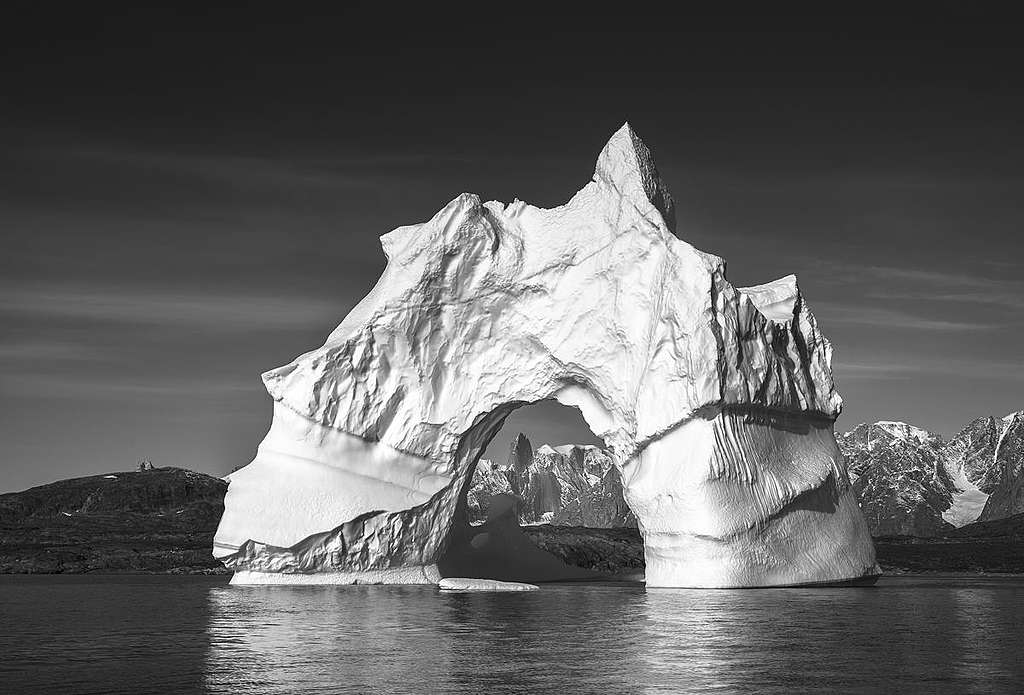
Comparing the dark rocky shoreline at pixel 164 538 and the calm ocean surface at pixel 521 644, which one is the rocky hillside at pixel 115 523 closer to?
the dark rocky shoreline at pixel 164 538

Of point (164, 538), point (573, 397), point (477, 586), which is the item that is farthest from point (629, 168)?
point (164, 538)

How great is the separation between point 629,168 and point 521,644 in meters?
18.7

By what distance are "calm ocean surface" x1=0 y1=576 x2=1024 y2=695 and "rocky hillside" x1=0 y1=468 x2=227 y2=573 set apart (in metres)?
32.2

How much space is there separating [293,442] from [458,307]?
255 inches

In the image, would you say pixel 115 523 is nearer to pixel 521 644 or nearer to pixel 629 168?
pixel 629 168

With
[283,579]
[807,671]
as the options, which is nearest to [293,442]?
[283,579]

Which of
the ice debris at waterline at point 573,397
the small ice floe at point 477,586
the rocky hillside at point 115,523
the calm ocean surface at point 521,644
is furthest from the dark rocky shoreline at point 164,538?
the calm ocean surface at point 521,644

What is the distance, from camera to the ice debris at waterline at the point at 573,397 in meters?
29.3

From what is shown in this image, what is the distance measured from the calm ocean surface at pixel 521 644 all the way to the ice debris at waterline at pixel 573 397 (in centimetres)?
261

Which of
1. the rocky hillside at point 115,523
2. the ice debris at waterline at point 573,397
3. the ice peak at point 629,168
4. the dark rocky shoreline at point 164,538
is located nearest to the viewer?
the ice debris at waterline at point 573,397

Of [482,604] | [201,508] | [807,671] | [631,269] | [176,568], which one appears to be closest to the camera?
[807,671]

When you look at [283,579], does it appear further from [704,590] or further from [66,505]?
[66,505]

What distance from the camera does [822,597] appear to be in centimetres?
2750

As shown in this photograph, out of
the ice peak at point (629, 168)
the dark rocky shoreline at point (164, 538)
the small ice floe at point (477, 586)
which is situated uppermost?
the ice peak at point (629, 168)
